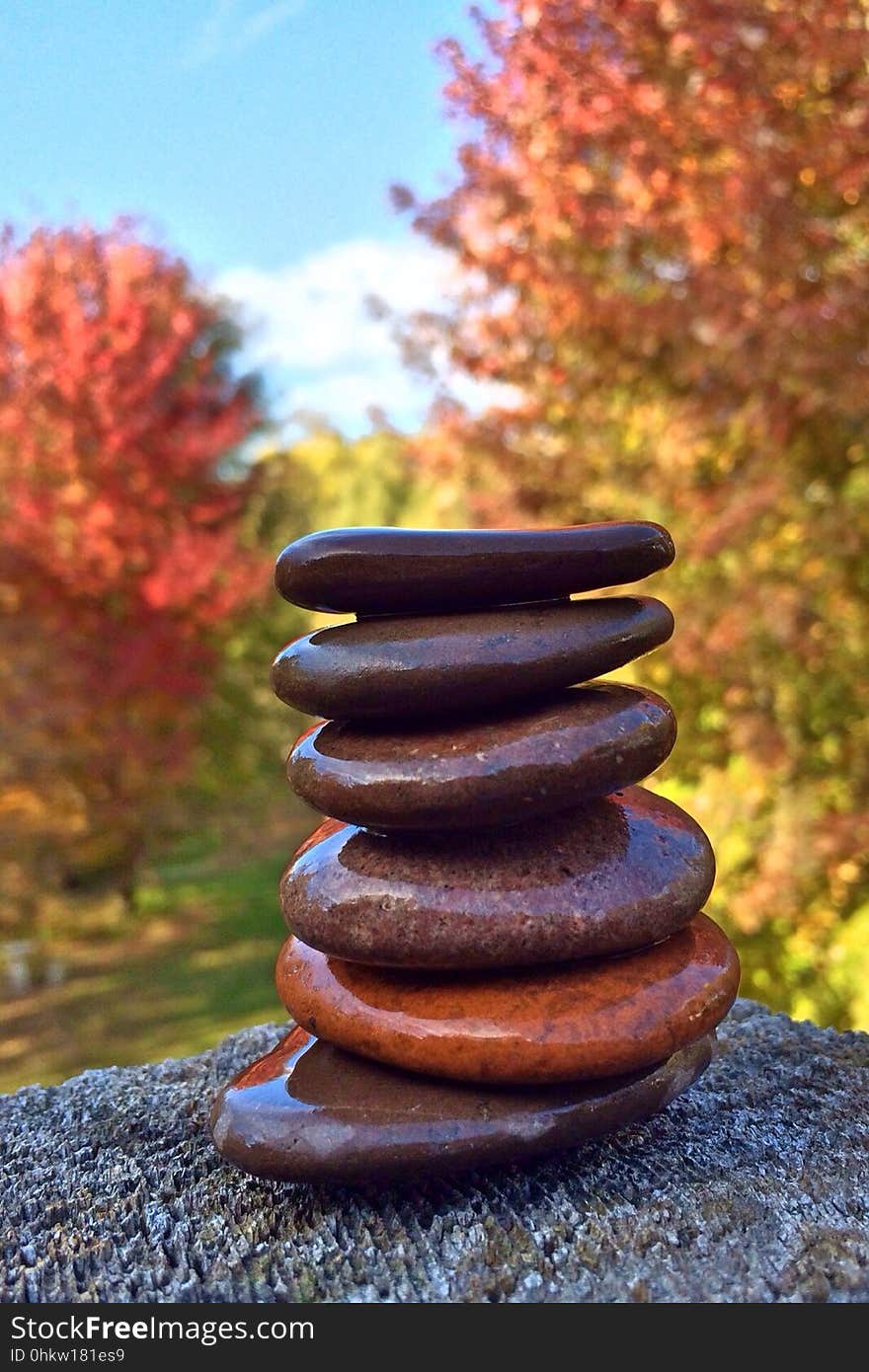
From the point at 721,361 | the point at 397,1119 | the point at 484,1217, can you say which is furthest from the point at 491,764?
the point at 721,361

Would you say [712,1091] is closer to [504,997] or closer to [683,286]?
[504,997]

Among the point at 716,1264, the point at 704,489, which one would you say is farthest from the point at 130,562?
the point at 716,1264

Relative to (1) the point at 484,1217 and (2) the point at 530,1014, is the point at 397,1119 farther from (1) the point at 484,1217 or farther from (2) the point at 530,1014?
(2) the point at 530,1014

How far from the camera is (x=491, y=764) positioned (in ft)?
8.06

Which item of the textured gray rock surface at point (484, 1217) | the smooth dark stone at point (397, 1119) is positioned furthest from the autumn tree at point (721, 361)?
the smooth dark stone at point (397, 1119)

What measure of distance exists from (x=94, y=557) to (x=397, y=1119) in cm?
628

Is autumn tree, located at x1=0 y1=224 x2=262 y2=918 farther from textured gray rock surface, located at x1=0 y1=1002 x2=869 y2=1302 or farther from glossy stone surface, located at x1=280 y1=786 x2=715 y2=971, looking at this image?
glossy stone surface, located at x1=280 y1=786 x2=715 y2=971

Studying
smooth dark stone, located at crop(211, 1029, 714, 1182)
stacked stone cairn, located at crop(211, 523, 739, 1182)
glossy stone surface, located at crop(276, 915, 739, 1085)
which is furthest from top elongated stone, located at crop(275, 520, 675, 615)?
smooth dark stone, located at crop(211, 1029, 714, 1182)

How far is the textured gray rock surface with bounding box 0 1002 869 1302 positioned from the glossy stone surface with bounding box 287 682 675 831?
0.88m

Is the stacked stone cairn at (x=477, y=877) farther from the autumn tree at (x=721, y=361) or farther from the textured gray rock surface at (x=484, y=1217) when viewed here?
the autumn tree at (x=721, y=361)

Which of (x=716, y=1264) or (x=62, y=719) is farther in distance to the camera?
(x=62, y=719)

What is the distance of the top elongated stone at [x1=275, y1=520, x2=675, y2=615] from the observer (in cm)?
254
